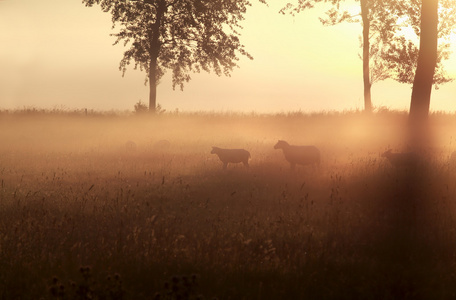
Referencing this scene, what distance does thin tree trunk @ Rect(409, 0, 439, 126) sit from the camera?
65.0 ft

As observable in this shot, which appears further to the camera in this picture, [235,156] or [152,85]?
[152,85]

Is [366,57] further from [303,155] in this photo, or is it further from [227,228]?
[227,228]

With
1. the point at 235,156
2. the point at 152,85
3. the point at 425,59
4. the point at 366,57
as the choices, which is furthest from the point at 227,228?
the point at 152,85

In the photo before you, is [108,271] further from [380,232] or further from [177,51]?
[177,51]

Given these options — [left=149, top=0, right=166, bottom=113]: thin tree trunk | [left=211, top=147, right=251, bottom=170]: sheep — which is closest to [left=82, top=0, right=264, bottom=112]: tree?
[left=149, top=0, right=166, bottom=113]: thin tree trunk

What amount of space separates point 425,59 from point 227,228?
1368 cm

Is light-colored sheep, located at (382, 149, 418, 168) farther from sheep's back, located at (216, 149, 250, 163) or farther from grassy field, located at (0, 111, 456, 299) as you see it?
sheep's back, located at (216, 149, 250, 163)

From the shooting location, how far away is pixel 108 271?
7.16m

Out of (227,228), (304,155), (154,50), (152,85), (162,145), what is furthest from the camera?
(152,85)

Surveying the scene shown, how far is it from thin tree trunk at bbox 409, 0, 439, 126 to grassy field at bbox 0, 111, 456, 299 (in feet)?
4.81

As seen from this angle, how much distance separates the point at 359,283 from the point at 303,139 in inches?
709

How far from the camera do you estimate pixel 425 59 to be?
789 inches

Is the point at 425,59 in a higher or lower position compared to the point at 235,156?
higher

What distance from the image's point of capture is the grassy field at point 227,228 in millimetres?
7023
